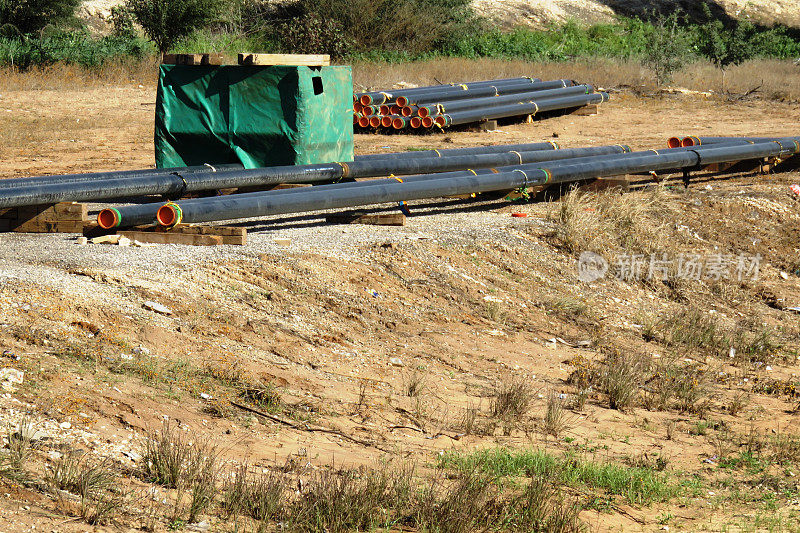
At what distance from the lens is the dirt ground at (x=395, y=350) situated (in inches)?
172

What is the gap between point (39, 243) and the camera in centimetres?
725

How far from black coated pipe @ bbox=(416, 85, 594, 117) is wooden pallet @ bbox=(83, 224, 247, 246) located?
9903mm

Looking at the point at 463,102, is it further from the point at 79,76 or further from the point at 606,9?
the point at 606,9

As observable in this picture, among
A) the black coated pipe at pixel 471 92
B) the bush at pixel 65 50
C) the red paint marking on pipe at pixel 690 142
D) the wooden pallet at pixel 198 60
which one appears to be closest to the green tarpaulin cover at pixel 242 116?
the wooden pallet at pixel 198 60

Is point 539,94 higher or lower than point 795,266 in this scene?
higher

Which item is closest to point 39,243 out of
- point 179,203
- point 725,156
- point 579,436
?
point 179,203

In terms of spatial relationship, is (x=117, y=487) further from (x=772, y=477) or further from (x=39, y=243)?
(x=39, y=243)

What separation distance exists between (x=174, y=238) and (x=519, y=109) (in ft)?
41.3

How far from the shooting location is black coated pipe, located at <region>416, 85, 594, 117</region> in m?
17.1

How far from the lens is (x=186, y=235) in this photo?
292 inches

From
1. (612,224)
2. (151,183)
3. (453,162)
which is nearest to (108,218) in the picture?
(151,183)

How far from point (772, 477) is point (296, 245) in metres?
4.17

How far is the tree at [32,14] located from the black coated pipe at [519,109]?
15.1 meters

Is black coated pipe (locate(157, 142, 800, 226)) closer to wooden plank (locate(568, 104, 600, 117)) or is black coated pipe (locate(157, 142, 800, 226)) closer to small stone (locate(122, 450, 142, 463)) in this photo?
small stone (locate(122, 450, 142, 463))
